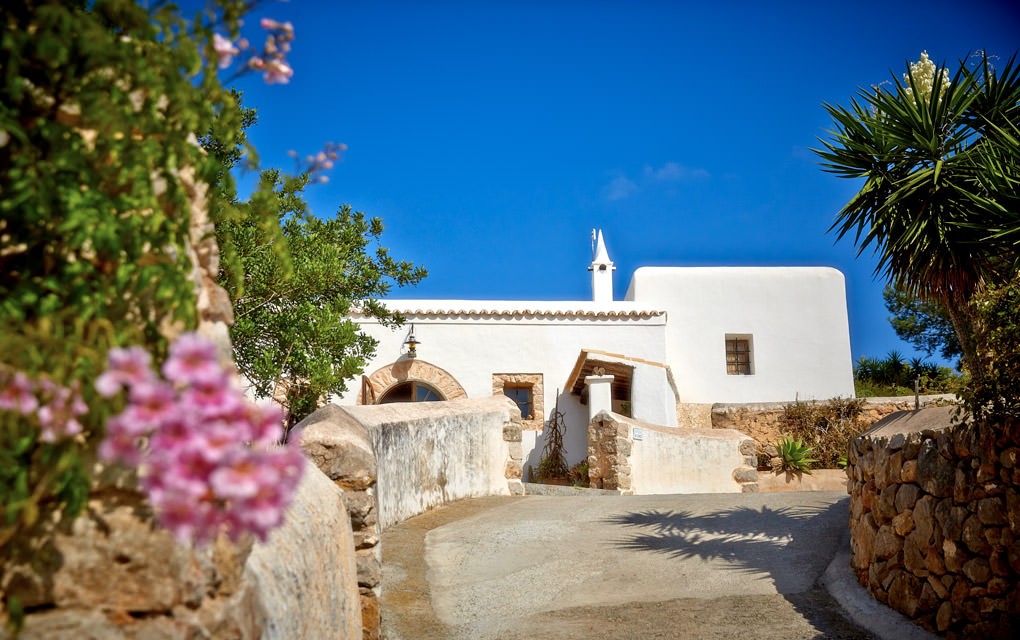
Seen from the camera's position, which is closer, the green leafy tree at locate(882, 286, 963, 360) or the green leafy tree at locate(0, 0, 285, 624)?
the green leafy tree at locate(0, 0, 285, 624)

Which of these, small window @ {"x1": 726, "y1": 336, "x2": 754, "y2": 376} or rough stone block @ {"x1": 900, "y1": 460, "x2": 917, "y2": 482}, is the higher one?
small window @ {"x1": 726, "y1": 336, "x2": 754, "y2": 376}

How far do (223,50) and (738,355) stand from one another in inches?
821

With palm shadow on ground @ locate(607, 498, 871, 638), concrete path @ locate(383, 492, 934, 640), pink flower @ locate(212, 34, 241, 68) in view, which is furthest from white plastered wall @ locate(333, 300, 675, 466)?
pink flower @ locate(212, 34, 241, 68)

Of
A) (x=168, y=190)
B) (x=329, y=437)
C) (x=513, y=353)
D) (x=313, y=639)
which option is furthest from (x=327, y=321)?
(x=513, y=353)

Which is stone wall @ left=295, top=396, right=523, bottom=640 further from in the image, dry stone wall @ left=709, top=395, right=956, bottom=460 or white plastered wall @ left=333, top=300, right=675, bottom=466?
dry stone wall @ left=709, top=395, right=956, bottom=460

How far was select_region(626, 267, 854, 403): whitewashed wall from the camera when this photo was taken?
21375 millimetres

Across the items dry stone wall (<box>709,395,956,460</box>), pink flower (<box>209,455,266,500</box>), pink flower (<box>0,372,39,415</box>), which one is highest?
dry stone wall (<box>709,395,956,460</box>)

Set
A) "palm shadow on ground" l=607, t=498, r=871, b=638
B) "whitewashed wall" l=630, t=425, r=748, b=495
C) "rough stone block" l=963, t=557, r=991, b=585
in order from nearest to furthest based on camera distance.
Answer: "rough stone block" l=963, t=557, r=991, b=585 < "palm shadow on ground" l=607, t=498, r=871, b=638 < "whitewashed wall" l=630, t=425, r=748, b=495

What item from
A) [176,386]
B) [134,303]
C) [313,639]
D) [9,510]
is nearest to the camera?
[9,510]

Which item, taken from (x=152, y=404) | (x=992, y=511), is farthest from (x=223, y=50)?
(x=992, y=511)

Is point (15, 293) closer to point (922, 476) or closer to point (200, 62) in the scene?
point (200, 62)

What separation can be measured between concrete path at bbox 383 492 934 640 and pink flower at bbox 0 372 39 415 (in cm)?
505

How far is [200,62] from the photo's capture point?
2.20 metres

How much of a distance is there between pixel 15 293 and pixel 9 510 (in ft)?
1.62
